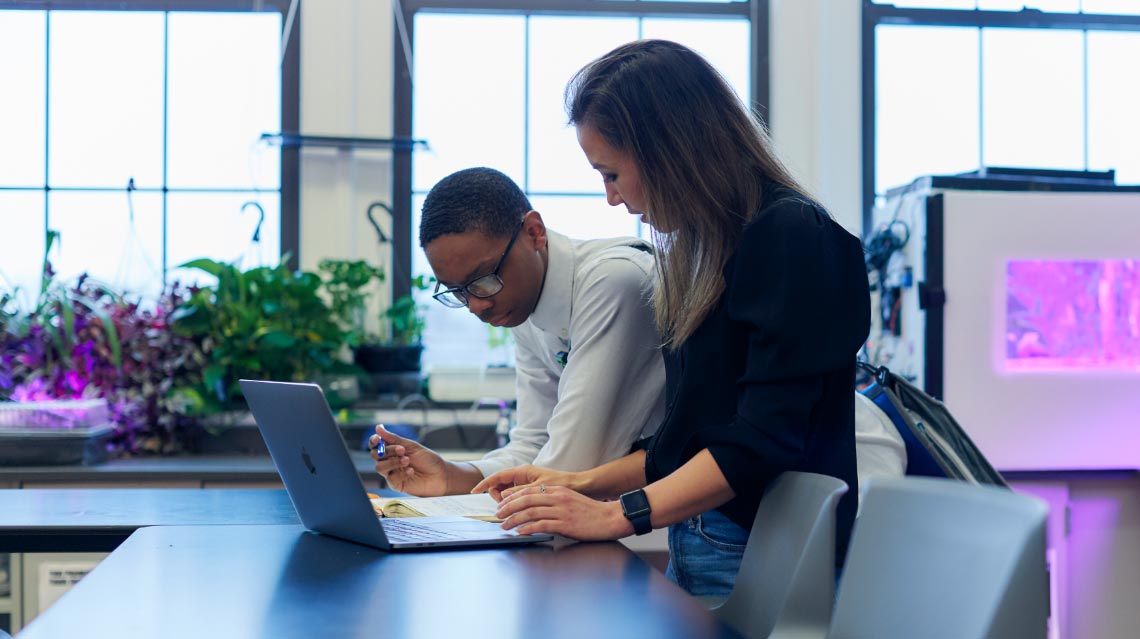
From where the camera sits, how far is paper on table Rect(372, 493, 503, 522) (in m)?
1.59

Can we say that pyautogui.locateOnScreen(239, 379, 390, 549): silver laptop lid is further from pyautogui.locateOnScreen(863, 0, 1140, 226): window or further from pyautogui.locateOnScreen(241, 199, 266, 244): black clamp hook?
pyautogui.locateOnScreen(863, 0, 1140, 226): window

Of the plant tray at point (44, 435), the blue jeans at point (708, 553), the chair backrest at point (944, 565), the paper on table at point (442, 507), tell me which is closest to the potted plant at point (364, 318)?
the plant tray at point (44, 435)

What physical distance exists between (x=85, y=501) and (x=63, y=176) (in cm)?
205

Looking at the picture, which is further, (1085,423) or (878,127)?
(878,127)

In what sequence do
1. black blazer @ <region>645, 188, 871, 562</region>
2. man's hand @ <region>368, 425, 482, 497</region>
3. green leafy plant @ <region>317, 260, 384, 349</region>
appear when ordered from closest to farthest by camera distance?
1. black blazer @ <region>645, 188, 871, 562</region>
2. man's hand @ <region>368, 425, 482, 497</region>
3. green leafy plant @ <region>317, 260, 384, 349</region>

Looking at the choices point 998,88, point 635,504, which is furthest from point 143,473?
point 998,88

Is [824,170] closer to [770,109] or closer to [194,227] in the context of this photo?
[770,109]

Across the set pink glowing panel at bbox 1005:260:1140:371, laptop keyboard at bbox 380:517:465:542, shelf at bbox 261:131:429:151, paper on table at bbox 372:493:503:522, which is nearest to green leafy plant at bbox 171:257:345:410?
shelf at bbox 261:131:429:151

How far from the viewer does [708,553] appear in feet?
4.81

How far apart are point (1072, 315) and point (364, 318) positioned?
2.15 meters

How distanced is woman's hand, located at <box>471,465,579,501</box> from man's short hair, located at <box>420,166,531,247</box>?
1.29 feet

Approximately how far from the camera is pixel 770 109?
148 inches

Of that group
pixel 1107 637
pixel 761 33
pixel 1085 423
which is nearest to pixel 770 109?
pixel 761 33

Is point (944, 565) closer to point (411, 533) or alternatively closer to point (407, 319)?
point (411, 533)
